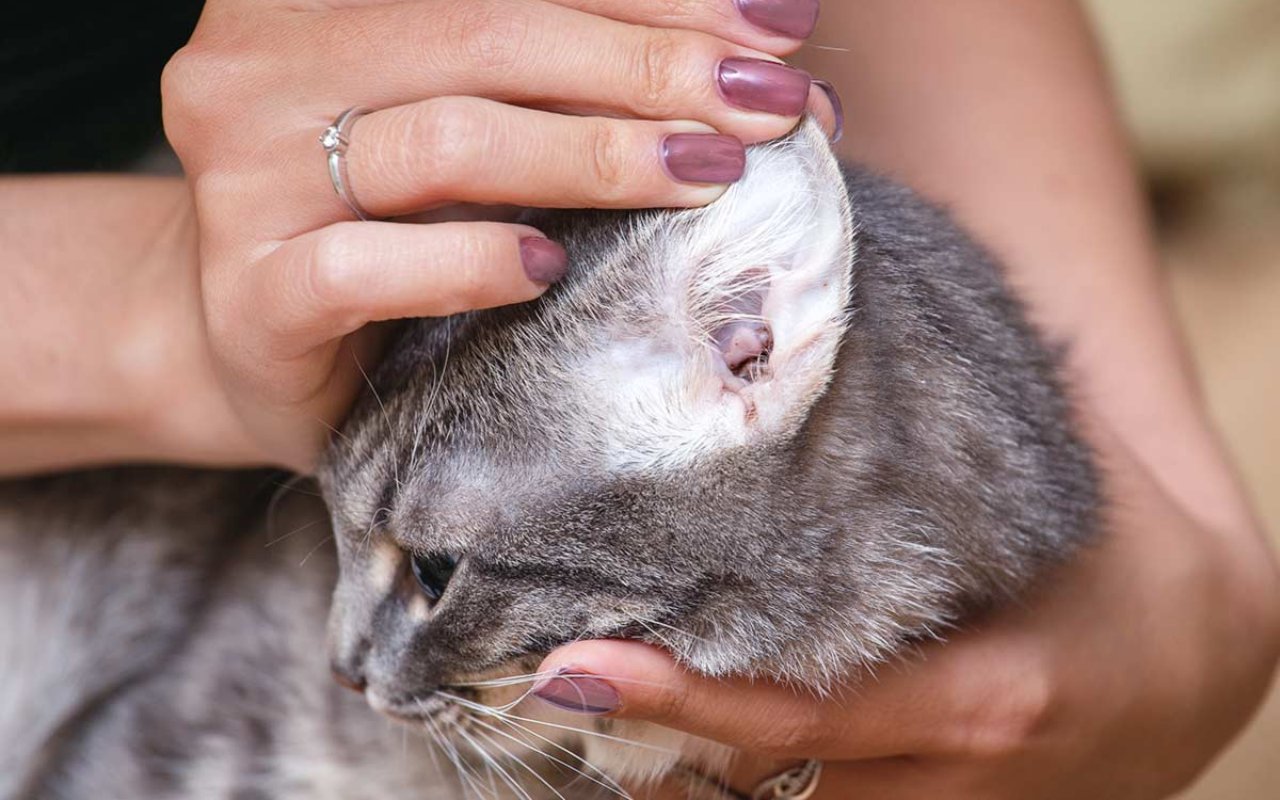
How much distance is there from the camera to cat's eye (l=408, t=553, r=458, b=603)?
91 centimetres

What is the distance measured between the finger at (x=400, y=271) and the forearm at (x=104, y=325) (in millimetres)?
262

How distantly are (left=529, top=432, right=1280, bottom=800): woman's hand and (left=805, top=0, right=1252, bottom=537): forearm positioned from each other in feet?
0.35

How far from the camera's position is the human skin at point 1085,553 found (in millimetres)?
979

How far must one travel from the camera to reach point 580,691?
825 mm

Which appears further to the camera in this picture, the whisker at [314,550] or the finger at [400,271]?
the whisker at [314,550]

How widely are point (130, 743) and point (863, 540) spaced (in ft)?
2.80

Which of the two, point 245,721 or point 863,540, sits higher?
point 863,540

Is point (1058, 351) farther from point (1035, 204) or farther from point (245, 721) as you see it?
point (245, 721)

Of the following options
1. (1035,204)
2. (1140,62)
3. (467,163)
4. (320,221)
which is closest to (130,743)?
(320,221)

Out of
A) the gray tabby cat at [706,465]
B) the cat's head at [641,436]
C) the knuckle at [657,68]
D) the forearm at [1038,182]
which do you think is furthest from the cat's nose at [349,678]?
the forearm at [1038,182]

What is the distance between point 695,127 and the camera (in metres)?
0.77

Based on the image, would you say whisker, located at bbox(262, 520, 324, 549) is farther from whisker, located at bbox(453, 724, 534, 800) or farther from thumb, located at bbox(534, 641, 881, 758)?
thumb, located at bbox(534, 641, 881, 758)

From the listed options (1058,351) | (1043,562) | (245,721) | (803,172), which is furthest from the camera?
(245,721)

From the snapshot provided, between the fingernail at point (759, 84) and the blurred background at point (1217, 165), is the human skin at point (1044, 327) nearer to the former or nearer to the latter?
the fingernail at point (759, 84)
